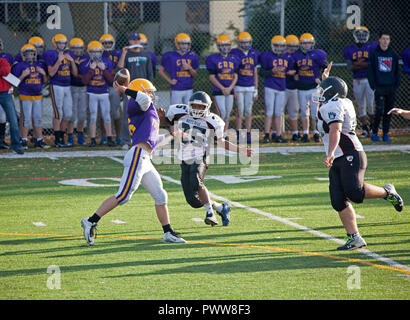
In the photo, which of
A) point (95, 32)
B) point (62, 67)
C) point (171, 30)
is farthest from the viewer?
point (171, 30)

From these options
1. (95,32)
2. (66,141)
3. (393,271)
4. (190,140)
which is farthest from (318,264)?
(95,32)

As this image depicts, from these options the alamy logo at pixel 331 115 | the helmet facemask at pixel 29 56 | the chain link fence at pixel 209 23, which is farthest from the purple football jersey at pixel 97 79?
the alamy logo at pixel 331 115

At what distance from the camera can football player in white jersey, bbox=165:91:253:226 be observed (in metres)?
7.72

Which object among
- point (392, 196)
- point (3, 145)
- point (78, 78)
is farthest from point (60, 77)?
point (392, 196)

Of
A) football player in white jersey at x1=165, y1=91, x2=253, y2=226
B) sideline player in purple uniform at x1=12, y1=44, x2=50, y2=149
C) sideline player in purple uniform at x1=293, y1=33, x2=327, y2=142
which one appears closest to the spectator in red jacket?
sideline player in purple uniform at x1=12, y1=44, x2=50, y2=149

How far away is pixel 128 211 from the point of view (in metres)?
8.69

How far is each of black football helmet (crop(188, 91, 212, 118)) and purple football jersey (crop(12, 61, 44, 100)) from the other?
22.9 ft

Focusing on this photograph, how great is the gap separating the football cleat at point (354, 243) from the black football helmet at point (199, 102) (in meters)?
2.09

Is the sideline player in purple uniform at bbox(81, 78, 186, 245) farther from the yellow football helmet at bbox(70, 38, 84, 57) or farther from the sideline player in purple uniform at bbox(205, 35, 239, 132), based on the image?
the yellow football helmet at bbox(70, 38, 84, 57)

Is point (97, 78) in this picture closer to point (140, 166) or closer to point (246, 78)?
point (246, 78)

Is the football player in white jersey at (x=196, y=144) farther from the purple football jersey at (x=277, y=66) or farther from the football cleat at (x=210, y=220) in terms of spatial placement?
the purple football jersey at (x=277, y=66)

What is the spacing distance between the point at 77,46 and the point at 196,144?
7.37m

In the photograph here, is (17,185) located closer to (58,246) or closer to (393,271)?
(58,246)

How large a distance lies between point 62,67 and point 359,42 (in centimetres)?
603
